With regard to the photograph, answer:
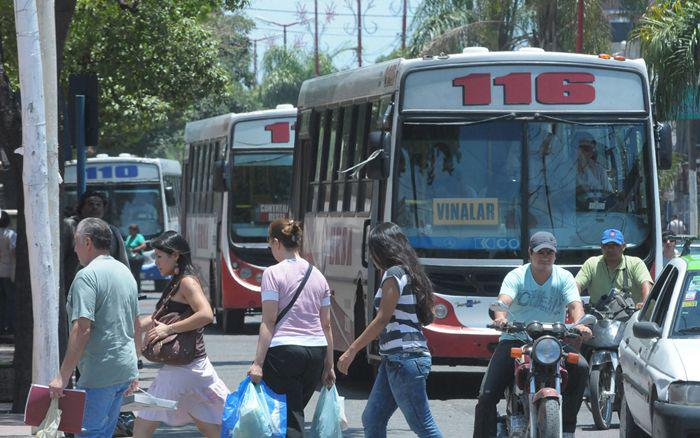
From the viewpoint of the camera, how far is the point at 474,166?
13.2m

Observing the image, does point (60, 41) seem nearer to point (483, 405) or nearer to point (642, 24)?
point (483, 405)

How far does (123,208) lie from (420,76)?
2114 cm

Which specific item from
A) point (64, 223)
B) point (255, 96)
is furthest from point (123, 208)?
point (255, 96)

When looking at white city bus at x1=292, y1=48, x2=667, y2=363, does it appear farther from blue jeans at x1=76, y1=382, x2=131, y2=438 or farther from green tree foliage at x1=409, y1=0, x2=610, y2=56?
green tree foliage at x1=409, y1=0, x2=610, y2=56

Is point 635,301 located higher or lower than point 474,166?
lower

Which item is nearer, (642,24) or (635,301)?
(635,301)

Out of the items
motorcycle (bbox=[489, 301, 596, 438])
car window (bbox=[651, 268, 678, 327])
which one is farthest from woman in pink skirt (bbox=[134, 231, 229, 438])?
car window (bbox=[651, 268, 678, 327])

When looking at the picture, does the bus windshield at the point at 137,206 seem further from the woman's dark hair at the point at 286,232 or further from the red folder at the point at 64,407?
the red folder at the point at 64,407

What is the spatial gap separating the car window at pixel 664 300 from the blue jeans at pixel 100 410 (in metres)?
3.52

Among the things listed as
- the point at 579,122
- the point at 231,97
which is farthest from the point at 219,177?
the point at 231,97

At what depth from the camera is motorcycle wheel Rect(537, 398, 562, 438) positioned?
8.20 meters

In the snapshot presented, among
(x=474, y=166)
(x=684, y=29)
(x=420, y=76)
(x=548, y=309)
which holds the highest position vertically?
(x=684, y=29)

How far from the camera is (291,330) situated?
8.59 metres

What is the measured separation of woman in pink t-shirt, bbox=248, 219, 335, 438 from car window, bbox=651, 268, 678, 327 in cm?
226
